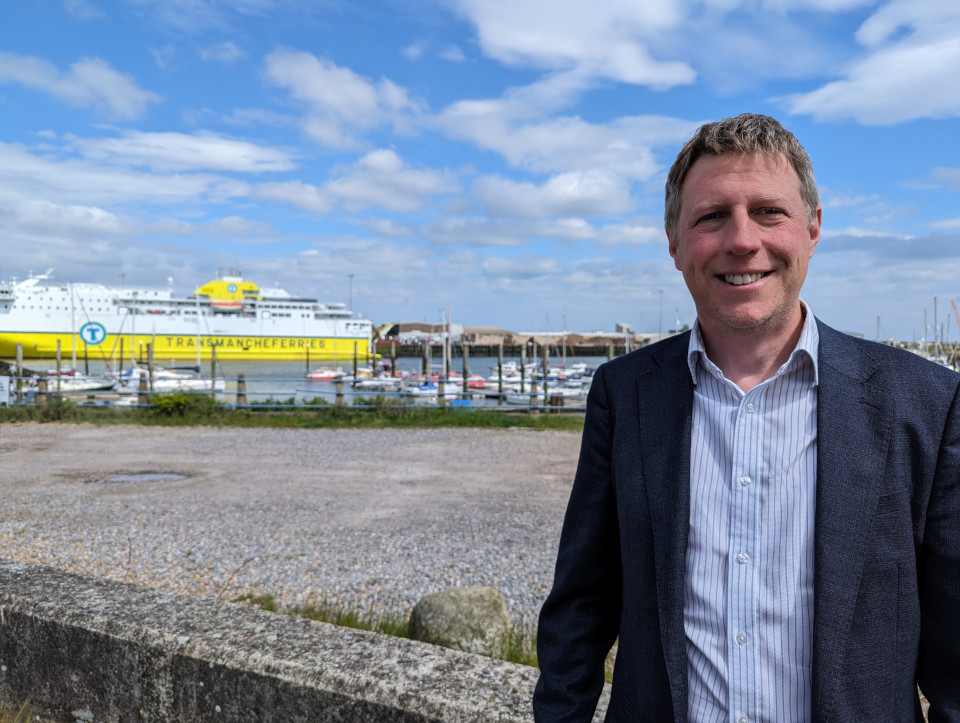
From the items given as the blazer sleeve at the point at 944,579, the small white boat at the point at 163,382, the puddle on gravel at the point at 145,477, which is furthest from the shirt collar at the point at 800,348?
the small white boat at the point at 163,382

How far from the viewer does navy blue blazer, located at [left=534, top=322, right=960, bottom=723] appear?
1.29m

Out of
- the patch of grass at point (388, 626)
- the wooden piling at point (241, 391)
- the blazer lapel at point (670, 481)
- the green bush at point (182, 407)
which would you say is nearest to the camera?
the blazer lapel at point (670, 481)

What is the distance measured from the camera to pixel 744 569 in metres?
1.35

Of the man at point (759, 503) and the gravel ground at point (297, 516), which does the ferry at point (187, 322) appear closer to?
the gravel ground at point (297, 516)

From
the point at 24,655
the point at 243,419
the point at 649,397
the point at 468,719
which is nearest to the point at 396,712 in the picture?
the point at 468,719

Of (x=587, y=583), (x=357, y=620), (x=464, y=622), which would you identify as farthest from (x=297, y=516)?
(x=587, y=583)

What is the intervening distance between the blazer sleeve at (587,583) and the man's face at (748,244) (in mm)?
348

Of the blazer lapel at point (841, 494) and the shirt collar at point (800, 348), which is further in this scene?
the shirt collar at point (800, 348)

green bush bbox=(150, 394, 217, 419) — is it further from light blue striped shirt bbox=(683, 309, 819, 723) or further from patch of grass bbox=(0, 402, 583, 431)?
light blue striped shirt bbox=(683, 309, 819, 723)

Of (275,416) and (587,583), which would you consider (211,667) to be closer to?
(587,583)

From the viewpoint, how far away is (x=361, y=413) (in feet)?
55.5

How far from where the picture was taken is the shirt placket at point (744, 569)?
52.4 inches

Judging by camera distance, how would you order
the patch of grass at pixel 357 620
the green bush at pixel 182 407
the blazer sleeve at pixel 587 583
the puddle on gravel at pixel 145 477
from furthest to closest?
1. the green bush at pixel 182 407
2. the puddle on gravel at pixel 145 477
3. the patch of grass at pixel 357 620
4. the blazer sleeve at pixel 587 583

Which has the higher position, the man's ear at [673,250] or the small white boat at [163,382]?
the man's ear at [673,250]
